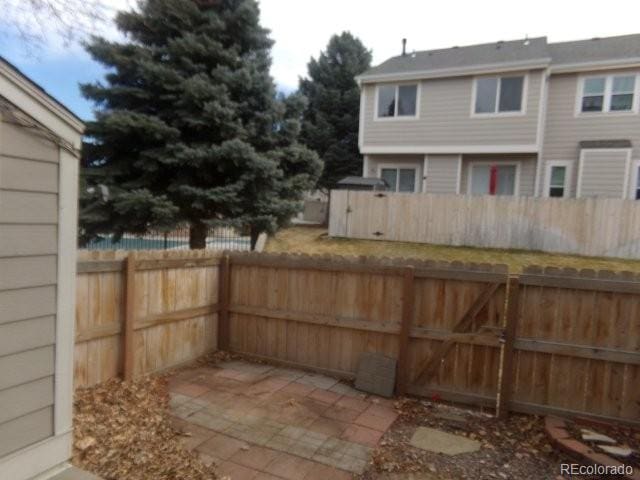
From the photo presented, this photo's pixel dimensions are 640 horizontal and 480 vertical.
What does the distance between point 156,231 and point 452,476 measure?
22.3 feet

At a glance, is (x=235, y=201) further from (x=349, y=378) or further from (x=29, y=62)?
(x=29, y=62)

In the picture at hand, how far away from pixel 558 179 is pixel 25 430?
1546cm

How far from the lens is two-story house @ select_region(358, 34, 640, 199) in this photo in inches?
513

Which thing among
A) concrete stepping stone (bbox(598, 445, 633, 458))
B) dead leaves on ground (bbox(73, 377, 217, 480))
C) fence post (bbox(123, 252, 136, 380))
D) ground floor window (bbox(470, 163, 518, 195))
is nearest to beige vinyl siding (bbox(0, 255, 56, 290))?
dead leaves on ground (bbox(73, 377, 217, 480))

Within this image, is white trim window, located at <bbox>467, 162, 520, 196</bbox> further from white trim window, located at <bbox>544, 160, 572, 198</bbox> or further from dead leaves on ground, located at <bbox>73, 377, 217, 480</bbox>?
dead leaves on ground, located at <bbox>73, 377, 217, 480</bbox>

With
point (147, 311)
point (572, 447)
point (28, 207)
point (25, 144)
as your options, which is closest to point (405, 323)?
point (572, 447)

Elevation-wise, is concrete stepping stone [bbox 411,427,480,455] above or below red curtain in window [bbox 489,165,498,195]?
below

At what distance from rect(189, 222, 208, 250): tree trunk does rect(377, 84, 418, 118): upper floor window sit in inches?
357

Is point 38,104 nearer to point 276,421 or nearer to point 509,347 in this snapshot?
point 276,421

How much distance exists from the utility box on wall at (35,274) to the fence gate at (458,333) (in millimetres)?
3425

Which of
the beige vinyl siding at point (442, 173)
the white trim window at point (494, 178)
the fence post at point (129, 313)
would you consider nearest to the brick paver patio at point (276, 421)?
the fence post at point (129, 313)

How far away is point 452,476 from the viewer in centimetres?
323

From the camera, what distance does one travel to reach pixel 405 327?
4750 mm

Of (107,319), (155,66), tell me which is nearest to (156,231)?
(155,66)
